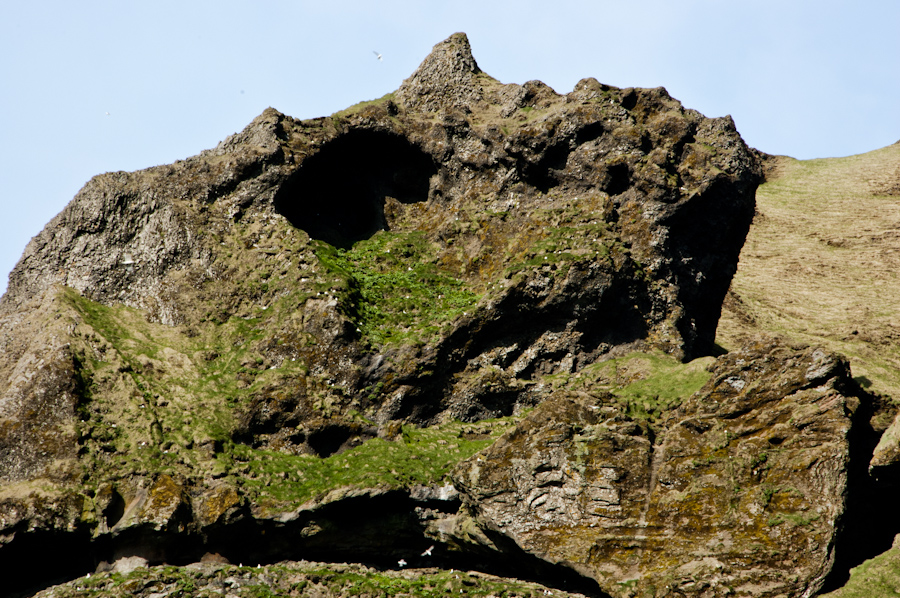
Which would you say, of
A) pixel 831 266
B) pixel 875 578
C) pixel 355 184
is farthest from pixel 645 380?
pixel 831 266

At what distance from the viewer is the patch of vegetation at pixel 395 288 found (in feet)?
82.5

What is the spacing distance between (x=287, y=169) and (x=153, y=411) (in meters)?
10.8

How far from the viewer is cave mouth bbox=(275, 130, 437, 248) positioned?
30125mm

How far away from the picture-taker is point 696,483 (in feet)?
60.0

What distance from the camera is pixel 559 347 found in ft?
81.3

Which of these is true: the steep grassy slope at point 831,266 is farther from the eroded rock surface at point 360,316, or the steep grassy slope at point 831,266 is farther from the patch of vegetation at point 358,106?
the patch of vegetation at point 358,106

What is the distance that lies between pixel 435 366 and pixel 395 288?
168 inches

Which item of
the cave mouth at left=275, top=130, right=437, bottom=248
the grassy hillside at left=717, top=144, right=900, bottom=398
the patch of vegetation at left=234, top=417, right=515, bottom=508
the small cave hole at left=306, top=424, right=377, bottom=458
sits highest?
the cave mouth at left=275, top=130, right=437, bottom=248

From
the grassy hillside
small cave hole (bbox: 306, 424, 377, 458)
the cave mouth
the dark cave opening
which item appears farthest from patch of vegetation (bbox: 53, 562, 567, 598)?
the grassy hillside

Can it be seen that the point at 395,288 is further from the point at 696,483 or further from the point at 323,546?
the point at 696,483

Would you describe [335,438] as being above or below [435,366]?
below

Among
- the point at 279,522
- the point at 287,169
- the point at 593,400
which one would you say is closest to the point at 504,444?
the point at 593,400

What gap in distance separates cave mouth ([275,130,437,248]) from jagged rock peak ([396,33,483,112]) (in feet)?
9.92

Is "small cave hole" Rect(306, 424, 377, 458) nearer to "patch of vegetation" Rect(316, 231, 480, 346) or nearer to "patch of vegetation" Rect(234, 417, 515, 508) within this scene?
"patch of vegetation" Rect(234, 417, 515, 508)
